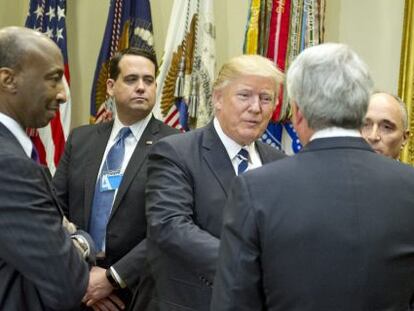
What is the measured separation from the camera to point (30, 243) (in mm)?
1702

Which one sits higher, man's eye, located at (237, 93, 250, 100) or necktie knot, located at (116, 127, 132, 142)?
man's eye, located at (237, 93, 250, 100)

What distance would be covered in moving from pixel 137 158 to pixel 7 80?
128cm

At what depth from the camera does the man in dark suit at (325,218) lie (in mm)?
1464

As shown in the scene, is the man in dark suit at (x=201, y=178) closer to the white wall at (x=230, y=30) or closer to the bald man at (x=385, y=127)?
the bald man at (x=385, y=127)

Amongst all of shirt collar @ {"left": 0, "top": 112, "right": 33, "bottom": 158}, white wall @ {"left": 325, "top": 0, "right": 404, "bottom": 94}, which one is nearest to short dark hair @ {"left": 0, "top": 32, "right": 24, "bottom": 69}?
shirt collar @ {"left": 0, "top": 112, "right": 33, "bottom": 158}

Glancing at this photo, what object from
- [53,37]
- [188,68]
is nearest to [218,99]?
[188,68]

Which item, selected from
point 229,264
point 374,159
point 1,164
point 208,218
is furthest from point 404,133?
point 1,164

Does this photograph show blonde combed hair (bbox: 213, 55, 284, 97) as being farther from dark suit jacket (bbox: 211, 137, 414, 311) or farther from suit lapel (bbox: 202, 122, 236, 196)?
dark suit jacket (bbox: 211, 137, 414, 311)

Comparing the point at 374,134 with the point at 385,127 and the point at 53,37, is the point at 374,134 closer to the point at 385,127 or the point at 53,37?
the point at 385,127

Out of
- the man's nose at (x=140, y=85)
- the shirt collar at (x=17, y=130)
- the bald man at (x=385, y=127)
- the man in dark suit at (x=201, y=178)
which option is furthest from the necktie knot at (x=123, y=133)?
the shirt collar at (x=17, y=130)

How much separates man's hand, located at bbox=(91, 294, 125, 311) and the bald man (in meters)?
1.34

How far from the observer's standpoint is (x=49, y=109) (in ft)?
6.31

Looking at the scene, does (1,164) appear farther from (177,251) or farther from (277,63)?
(277,63)

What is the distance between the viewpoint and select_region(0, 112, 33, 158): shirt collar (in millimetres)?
1808
